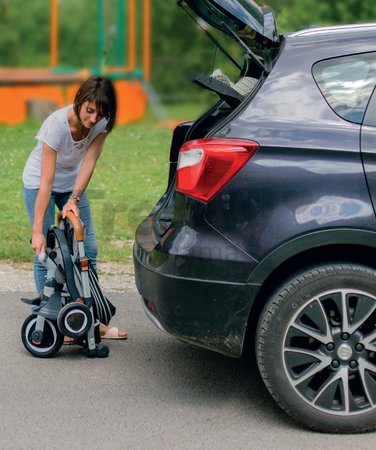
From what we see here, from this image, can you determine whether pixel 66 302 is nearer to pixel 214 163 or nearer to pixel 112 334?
pixel 112 334

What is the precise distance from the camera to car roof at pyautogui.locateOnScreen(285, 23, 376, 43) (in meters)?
4.71

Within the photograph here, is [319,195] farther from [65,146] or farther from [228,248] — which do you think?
[65,146]

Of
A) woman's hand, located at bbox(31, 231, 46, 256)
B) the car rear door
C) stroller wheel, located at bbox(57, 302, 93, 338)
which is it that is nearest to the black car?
the car rear door

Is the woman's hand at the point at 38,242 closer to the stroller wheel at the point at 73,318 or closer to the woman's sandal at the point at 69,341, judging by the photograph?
the stroller wheel at the point at 73,318

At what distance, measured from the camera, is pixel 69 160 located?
569cm

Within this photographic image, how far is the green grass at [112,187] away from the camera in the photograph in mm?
8328

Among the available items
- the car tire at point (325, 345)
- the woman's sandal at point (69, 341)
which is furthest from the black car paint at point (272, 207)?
the woman's sandal at point (69, 341)

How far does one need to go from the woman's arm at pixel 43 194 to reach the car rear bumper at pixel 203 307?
0.99 meters

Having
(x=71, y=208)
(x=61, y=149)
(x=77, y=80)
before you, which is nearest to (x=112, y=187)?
(x=61, y=149)

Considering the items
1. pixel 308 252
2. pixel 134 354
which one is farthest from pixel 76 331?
pixel 308 252

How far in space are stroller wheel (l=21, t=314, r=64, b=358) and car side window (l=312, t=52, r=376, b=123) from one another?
199cm

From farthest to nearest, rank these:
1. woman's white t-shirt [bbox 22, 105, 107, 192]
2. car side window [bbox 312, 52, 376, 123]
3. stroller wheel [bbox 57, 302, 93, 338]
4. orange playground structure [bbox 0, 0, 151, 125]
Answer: orange playground structure [bbox 0, 0, 151, 125] < woman's white t-shirt [bbox 22, 105, 107, 192] < stroller wheel [bbox 57, 302, 93, 338] < car side window [bbox 312, 52, 376, 123]

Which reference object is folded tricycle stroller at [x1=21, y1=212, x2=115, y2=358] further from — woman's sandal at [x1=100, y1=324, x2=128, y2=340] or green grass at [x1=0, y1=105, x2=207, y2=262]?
green grass at [x1=0, y1=105, x2=207, y2=262]

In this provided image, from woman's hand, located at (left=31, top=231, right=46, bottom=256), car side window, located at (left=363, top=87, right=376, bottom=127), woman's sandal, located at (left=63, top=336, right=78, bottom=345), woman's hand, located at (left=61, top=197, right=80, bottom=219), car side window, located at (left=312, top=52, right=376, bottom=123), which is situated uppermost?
car side window, located at (left=312, top=52, right=376, bottom=123)
